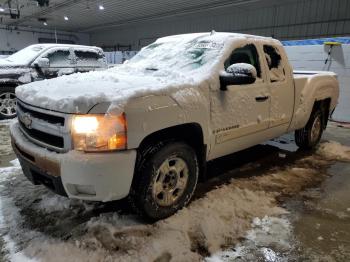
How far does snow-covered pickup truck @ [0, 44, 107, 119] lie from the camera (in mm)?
7914

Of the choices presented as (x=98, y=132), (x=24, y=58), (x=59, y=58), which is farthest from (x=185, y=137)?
(x=24, y=58)

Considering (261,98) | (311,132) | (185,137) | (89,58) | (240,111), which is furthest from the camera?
(89,58)

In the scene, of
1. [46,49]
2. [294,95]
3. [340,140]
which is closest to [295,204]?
[294,95]

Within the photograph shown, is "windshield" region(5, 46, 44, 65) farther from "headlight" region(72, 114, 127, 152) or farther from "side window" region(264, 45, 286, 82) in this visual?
"headlight" region(72, 114, 127, 152)

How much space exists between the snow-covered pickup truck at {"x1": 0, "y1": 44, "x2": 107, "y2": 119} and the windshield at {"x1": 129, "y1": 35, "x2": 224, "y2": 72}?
5.01 m

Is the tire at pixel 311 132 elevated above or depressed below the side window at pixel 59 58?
below

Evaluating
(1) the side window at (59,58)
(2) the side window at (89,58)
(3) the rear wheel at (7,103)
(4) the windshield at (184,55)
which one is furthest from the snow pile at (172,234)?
(2) the side window at (89,58)

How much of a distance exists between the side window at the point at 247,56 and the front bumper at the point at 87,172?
2.01 metres

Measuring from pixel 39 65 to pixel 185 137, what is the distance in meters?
6.55

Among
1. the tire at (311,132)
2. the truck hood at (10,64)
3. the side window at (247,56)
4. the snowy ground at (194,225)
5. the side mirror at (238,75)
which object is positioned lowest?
the snowy ground at (194,225)

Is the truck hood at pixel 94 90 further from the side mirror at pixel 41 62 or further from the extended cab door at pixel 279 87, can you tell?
the side mirror at pixel 41 62

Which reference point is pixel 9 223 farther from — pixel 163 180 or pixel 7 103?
pixel 7 103

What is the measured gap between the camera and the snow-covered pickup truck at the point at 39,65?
A: 7.91 m

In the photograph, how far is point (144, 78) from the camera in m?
3.31
